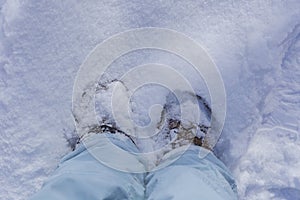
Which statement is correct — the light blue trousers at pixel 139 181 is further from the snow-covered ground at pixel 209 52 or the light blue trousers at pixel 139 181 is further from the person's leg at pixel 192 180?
the snow-covered ground at pixel 209 52

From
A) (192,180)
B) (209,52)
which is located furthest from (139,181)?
(209,52)

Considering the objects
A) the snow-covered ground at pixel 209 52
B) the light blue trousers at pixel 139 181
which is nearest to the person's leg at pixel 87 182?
the light blue trousers at pixel 139 181

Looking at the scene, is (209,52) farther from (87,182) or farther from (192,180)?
(87,182)

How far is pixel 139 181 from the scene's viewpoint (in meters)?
1.02

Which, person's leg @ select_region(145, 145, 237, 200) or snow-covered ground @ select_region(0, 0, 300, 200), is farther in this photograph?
snow-covered ground @ select_region(0, 0, 300, 200)

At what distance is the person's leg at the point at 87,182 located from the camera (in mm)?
859

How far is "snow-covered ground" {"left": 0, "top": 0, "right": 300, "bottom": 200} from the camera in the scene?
1.15 m

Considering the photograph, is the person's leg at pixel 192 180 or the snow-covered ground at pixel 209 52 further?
the snow-covered ground at pixel 209 52

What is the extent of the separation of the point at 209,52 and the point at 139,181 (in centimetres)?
38

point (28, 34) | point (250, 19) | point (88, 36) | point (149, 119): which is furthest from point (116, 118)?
point (250, 19)

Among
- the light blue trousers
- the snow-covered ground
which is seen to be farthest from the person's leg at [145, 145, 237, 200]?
the snow-covered ground

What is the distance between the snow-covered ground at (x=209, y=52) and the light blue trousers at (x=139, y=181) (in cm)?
16

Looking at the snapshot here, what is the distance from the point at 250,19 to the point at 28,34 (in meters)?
0.60

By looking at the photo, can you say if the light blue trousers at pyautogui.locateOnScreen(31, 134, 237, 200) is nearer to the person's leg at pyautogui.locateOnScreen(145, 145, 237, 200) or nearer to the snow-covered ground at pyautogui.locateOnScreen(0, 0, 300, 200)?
the person's leg at pyautogui.locateOnScreen(145, 145, 237, 200)
